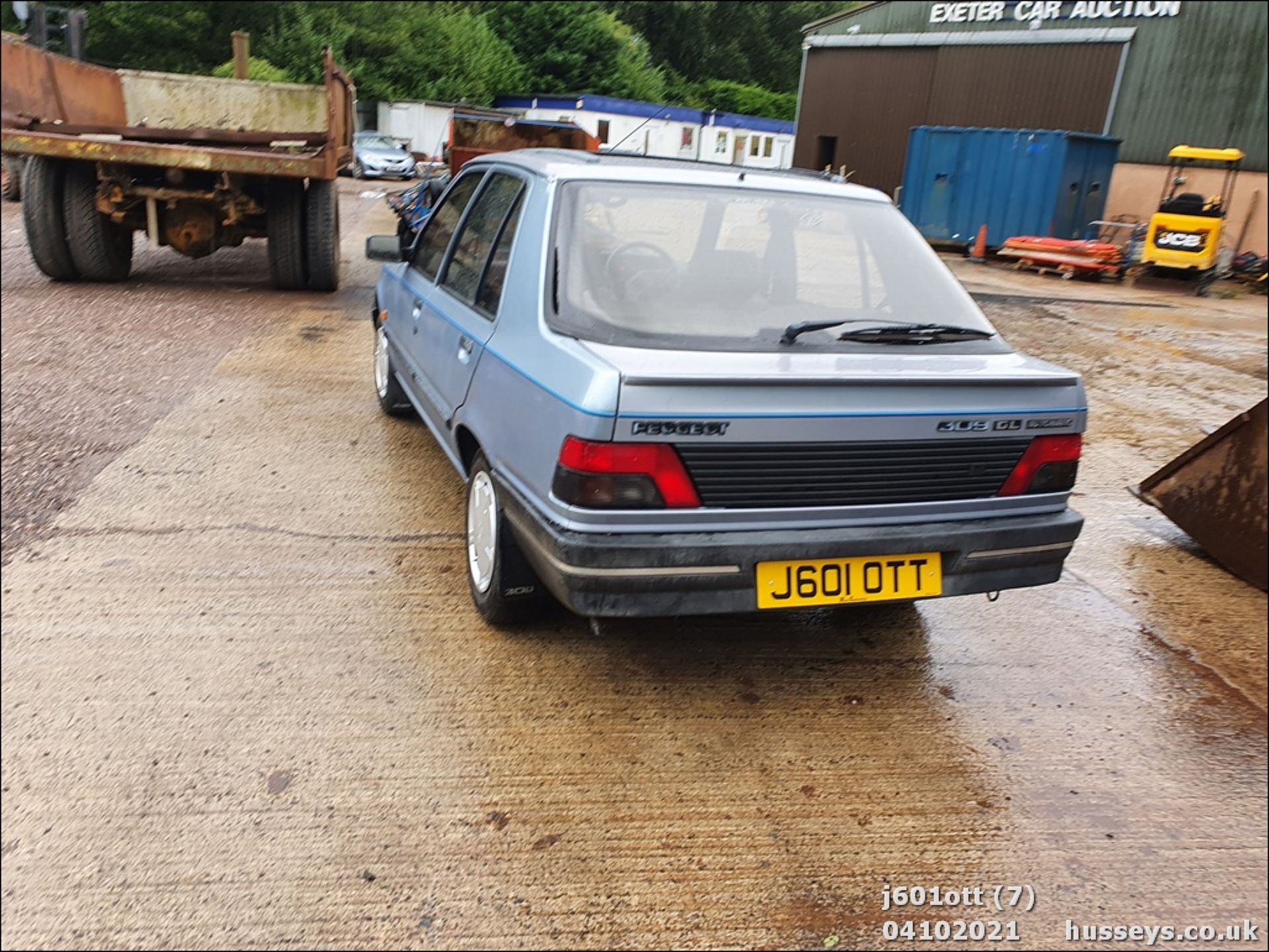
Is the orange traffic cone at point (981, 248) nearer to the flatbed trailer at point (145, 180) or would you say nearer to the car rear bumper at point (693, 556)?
the flatbed trailer at point (145, 180)

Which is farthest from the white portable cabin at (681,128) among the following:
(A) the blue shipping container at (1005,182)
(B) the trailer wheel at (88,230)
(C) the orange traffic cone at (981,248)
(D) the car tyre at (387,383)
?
(D) the car tyre at (387,383)

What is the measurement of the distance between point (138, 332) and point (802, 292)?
5723mm

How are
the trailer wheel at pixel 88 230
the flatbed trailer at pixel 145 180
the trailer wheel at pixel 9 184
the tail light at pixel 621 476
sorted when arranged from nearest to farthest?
the tail light at pixel 621 476 → the flatbed trailer at pixel 145 180 → the trailer wheel at pixel 88 230 → the trailer wheel at pixel 9 184

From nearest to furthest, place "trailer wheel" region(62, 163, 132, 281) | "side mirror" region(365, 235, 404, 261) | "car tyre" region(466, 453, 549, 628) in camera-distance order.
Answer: "car tyre" region(466, 453, 549, 628) → "side mirror" region(365, 235, 404, 261) → "trailer wheel" region(62, 163, 132, 281)

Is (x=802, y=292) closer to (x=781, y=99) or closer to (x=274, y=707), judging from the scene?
(x=274, y=707)

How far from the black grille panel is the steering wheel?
26.0 inches

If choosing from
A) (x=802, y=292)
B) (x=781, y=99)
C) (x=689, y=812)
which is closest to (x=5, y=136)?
(x=802, y=292)

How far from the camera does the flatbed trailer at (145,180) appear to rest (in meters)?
7.64

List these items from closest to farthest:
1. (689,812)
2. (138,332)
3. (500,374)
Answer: (689,812)
(500,374)
(138,332)

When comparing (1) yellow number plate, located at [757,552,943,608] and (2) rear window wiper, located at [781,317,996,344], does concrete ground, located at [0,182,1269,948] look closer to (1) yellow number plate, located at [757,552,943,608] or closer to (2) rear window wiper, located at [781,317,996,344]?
(1) yellow number plate, located at [757,552,943,608]

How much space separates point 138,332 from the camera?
7.05m

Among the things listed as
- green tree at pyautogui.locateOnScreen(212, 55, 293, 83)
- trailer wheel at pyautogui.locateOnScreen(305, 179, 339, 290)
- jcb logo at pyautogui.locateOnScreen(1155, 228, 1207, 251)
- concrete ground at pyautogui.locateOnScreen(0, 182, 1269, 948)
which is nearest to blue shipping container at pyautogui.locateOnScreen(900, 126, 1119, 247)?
jcb logo at pyautogui.locateOnScreen(1155, 228, 1207, 251)

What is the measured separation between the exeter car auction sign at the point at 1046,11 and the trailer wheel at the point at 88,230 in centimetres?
1918

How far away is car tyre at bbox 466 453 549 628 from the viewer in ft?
10.1
